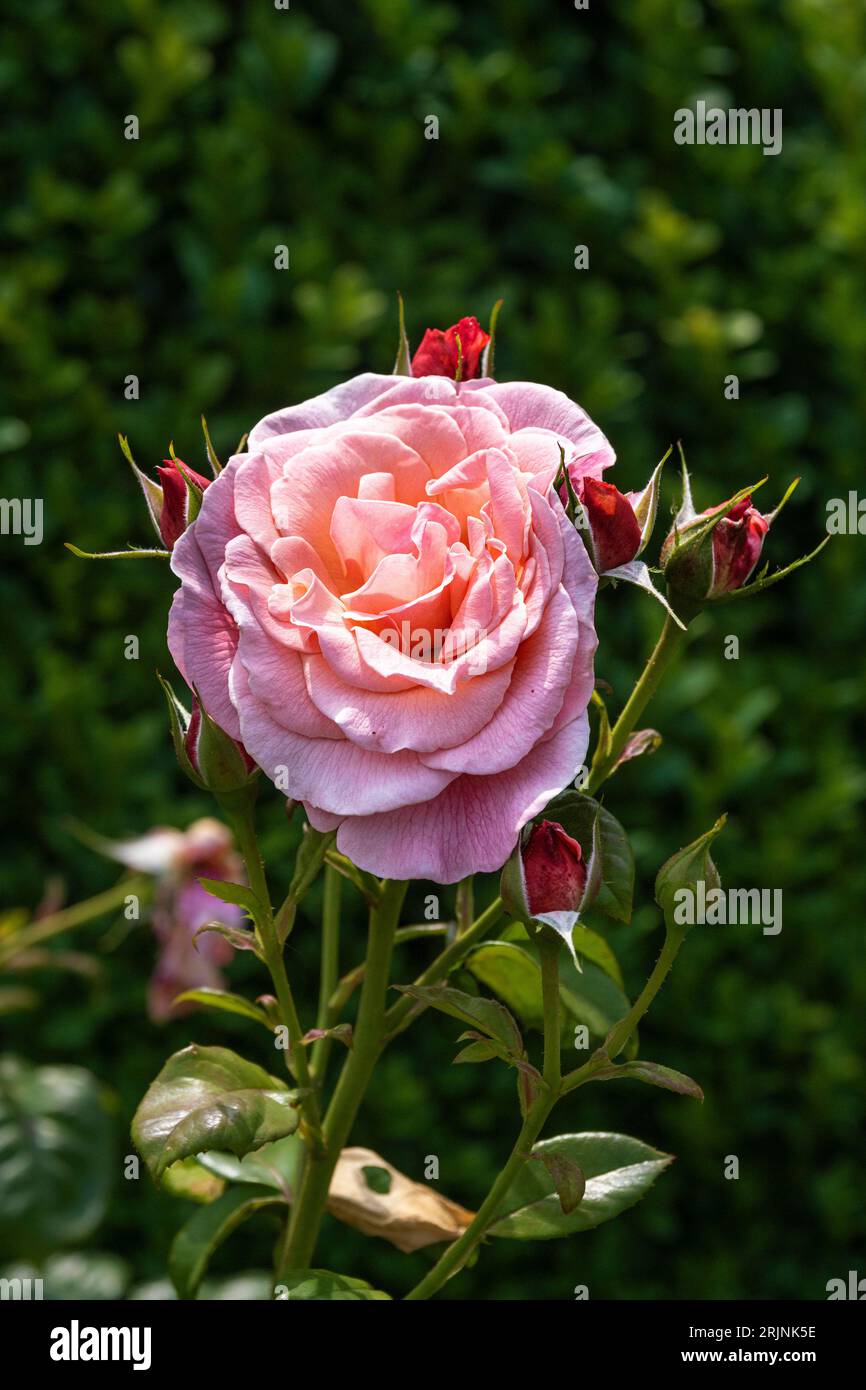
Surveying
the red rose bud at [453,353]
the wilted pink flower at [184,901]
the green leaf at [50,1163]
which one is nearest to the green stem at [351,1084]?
the red rose bud at [453,353]

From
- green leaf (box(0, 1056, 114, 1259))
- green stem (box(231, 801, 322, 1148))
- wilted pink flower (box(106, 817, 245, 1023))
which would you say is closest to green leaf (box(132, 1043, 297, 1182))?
green stem (box(231, 801, 322, 1148))

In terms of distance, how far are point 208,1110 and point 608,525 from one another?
0.29 m

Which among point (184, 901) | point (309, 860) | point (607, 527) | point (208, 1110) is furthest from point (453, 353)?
point (184, 901)

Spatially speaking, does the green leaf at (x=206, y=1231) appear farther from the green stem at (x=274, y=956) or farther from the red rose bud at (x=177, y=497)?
the red rose bud at (x=177, y=497)

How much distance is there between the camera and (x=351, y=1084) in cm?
67

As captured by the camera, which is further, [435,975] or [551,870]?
[435,975]

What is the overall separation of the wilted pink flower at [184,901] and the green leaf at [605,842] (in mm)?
717

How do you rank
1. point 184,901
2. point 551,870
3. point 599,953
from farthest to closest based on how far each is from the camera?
point 184,901, point 599,953, point 551,870

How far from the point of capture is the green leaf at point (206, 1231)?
2.51 ft

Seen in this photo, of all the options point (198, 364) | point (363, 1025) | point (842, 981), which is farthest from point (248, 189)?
point (363, 1025)

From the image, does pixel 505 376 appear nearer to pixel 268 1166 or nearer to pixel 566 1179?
pixel 268 1166

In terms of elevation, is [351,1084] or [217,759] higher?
[217,759]

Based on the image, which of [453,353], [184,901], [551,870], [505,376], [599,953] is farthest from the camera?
[505,376]

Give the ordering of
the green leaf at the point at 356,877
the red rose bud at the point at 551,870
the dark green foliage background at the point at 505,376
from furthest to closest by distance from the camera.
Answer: the dark green foliage background at the point at 505,376 → the green leaf at the point at 356,877 → the red rose bud at the point at 551,870
